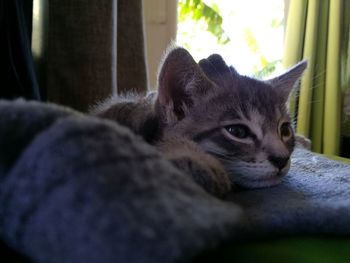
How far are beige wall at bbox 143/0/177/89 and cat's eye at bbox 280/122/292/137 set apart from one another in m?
0.77

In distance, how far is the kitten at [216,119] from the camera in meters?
0.64

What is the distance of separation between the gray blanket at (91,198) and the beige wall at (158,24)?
116cm

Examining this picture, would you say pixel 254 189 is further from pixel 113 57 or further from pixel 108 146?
pixel 113 57

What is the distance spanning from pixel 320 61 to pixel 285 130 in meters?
1.19

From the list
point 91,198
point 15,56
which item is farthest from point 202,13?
point 91,198

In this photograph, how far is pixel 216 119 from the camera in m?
0.70

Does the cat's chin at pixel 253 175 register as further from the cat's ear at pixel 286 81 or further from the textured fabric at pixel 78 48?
the textured fabric at pixel 78 48

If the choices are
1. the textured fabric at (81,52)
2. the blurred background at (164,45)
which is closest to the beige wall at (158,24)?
the blurred background at (164,45)

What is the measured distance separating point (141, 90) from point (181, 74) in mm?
433

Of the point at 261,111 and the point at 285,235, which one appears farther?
the point at 261,111

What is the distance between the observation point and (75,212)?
284 mm

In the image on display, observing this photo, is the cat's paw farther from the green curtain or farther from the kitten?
the green curtain

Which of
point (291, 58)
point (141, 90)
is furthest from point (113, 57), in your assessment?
point (291, 58)

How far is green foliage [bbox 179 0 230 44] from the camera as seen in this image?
67.6 inches
